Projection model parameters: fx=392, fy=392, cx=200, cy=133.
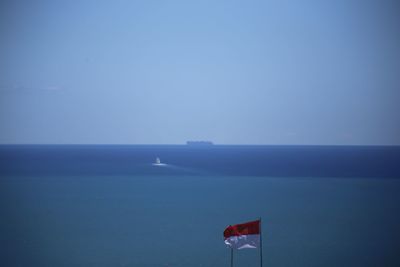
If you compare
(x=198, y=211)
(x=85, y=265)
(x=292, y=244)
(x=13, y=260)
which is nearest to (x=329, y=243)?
(x=292, y=244)

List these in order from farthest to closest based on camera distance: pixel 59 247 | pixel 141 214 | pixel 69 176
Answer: pixel 69 176, pixel 141 214, pixel 59 247

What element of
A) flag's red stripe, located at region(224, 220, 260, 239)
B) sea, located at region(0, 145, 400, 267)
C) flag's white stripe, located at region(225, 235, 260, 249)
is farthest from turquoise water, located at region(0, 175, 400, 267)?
flag's red stripe, located at region(224, 220, 260, 239)

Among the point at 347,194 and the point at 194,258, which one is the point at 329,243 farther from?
the point at 347,194

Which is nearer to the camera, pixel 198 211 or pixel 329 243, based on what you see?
pixel 329 243

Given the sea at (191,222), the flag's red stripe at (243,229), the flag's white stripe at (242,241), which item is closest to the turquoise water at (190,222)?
the sea at (191,222)

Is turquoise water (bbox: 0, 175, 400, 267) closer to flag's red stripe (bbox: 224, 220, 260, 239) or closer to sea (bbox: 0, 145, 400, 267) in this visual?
sea (bbox: 0, 145, 400, 267)
